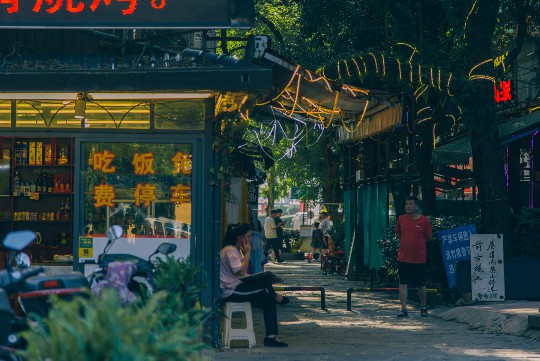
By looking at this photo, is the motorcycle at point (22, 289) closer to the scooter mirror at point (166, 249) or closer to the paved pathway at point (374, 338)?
the scooter mirror at point (166, 249)

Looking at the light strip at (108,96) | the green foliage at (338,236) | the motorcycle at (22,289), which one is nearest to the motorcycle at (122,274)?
the motorcycle at (22,289)

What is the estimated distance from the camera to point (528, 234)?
18062 millimetres

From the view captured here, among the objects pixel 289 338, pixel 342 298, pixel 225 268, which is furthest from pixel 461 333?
pixel 342 298

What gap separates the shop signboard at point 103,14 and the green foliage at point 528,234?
8.74 meters

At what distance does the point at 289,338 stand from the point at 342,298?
6920mm

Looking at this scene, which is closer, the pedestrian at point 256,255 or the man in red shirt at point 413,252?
the man in red shirt at point 413,252

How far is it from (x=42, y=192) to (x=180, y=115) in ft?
17.1

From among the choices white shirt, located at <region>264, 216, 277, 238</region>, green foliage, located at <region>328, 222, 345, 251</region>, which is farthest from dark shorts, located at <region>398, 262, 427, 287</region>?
white shirt, located at <region>264, 216, 277, 238</region>

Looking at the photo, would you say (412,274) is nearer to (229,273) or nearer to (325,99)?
(325,99)

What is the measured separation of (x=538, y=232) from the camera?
59.2 feet

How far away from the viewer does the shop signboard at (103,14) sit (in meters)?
11.3

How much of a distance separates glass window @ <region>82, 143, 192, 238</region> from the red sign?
1559 cm


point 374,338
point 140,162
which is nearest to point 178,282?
point 140,162

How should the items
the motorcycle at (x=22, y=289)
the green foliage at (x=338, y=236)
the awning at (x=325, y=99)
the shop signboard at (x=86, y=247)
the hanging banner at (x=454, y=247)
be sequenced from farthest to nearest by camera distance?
1. the green foliage at (x=338, y=236)
2. the hanging banner at (x=454, y=247)
3. the awning at (x=325, y=99)
4. the shop signboard at (x=86, y=247)
5. the motorcycle at (x=22, y=289)
